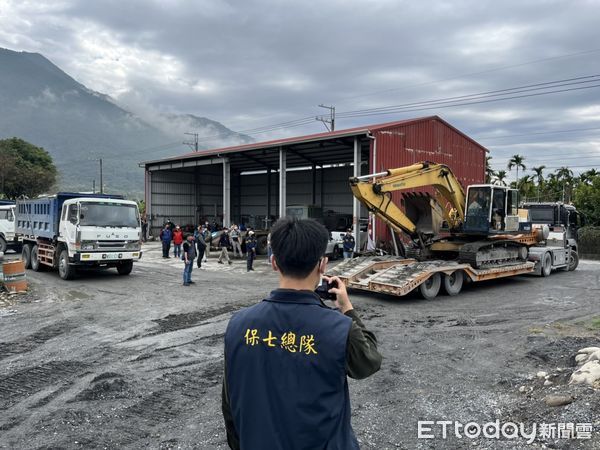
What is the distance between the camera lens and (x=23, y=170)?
141ft

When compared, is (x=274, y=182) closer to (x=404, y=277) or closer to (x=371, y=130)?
(x=371, y=130)

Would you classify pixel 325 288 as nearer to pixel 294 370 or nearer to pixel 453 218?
pixel 294 370

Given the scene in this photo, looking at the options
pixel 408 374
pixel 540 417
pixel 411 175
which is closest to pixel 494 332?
pixel 408 374

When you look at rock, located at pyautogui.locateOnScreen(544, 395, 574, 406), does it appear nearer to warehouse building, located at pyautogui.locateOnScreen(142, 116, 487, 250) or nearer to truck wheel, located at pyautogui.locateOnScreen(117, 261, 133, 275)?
truck wheel, located at pyautogui.locateOnScreen(117, 261, 133, 275)

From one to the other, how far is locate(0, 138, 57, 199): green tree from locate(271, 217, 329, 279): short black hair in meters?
47.0

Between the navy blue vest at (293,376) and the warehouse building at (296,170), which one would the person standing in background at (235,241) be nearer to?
the warehouse building at (296,170)

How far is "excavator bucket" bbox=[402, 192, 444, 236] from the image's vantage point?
14438 millimetres

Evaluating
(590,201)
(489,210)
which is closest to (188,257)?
(489,210)

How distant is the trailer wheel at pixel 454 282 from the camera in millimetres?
12539

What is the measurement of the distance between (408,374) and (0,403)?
4.93 metres

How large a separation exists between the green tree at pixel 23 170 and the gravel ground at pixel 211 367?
35.7m

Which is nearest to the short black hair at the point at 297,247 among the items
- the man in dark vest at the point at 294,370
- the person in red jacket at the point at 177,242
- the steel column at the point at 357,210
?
the man in dark vest at the point at 294,370

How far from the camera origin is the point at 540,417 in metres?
4.72

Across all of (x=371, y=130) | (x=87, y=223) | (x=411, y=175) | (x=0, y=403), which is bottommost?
(x=0, y=403)
